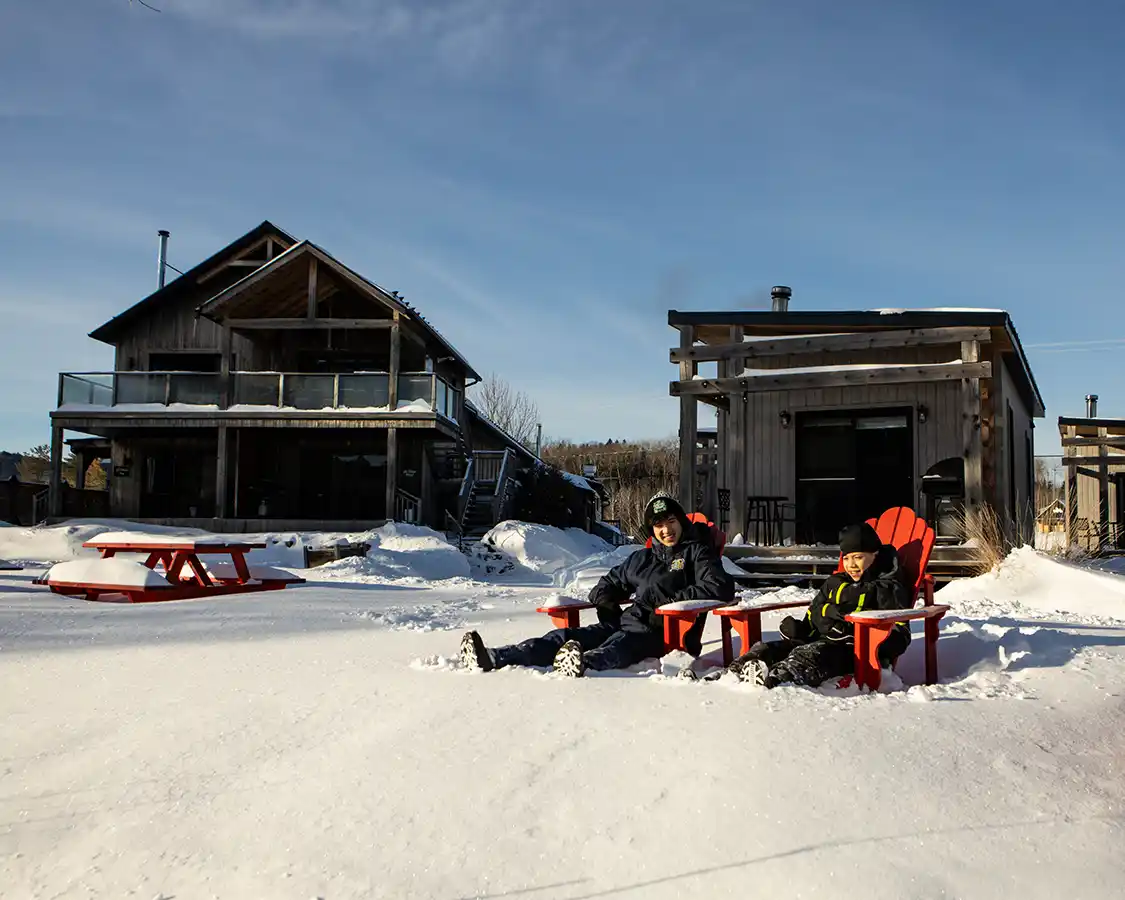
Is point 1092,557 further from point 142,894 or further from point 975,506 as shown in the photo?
point 142,894

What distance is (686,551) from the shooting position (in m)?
5.83

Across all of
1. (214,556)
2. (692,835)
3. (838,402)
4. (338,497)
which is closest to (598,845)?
(692,835)

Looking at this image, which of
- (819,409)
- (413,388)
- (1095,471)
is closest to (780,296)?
(819,409)

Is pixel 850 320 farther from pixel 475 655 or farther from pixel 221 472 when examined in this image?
pixel 221 472

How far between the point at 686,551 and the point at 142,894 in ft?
11.7

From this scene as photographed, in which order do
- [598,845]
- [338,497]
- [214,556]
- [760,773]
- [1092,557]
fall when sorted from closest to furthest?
1. [598,845]
2. [760,773]
3. [1092,557]
4. [214,556]
5. [338,497]

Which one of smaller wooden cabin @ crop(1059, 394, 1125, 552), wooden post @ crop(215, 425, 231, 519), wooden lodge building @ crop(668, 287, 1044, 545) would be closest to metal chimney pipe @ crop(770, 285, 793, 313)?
wooden lodge building @ crop(668, 287, 1044, 545)

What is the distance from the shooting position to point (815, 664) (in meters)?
4.84

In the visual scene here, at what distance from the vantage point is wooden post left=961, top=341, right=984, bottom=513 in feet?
39.3

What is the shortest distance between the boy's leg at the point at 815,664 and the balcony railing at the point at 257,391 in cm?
1653

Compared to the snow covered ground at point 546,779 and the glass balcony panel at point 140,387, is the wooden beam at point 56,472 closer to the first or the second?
the glass balcony panel at point 140,387

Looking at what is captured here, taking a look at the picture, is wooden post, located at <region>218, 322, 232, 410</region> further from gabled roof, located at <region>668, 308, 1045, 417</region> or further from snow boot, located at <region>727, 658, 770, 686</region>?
snow boot, located at <region>727, 658, 770, 686</region>

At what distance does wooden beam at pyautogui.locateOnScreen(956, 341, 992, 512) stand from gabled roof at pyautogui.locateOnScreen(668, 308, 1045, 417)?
52cm

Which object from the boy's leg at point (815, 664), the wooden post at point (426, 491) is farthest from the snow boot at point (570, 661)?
the wooden post at point (426, 491)
